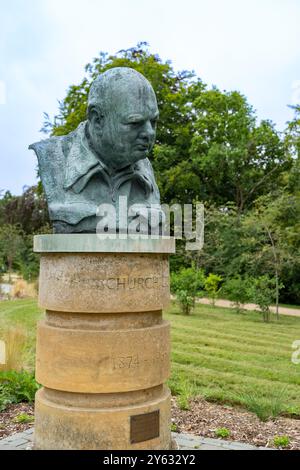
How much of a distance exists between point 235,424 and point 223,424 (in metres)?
0.14

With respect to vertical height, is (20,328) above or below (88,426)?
above

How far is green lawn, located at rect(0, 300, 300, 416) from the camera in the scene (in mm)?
7527

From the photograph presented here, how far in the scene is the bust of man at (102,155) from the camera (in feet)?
15.5

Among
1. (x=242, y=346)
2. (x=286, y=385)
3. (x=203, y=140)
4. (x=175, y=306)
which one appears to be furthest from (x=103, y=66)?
(x=286, y=385)

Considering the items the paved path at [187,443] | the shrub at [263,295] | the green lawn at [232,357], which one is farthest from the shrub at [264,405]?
the shrub at [263,295]

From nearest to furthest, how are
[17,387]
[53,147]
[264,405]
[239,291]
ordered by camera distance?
[53,147]
[264,405]
[17,387]
[239,291]

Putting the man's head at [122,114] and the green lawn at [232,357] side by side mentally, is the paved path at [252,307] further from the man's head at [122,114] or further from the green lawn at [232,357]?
the man's head at [122,114]

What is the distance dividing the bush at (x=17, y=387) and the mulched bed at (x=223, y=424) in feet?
0.40

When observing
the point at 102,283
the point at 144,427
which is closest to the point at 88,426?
the point at 144,427

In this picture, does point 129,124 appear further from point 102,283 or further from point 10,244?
point 10,244

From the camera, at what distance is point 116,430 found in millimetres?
4504

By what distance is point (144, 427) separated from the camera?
4629 mm
